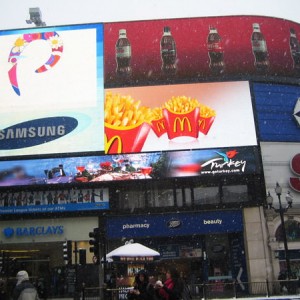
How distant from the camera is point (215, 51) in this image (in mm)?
32688

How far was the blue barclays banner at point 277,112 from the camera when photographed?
30609mm

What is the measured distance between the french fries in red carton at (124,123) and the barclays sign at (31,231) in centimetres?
619

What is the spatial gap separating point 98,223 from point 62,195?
316 centimetres

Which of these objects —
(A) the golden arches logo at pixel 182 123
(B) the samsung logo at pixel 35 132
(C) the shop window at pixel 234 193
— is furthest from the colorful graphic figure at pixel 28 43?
(C) the shop window at pixel 234 193

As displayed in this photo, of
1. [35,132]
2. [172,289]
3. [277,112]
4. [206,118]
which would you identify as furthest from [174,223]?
[172,289]

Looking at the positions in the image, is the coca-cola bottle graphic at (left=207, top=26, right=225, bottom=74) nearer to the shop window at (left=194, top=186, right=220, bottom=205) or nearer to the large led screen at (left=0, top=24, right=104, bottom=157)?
the large led screen at (left=0, top=24, right=104, bottom=157)

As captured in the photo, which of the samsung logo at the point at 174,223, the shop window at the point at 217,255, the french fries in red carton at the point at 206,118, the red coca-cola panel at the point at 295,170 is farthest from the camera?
the french fries in red carton at the point at 206,118

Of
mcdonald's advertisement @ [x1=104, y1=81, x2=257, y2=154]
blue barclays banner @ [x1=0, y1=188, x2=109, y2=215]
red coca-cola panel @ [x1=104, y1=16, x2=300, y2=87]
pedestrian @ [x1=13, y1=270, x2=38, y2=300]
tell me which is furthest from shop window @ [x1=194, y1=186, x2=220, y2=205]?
pedestrian @ [x1=13, y1=270, x2=38, y2=300]

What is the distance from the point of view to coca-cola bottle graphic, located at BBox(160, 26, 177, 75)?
105ft

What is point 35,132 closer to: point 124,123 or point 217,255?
point 124,123

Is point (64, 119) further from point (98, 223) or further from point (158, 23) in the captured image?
point (158, 23)

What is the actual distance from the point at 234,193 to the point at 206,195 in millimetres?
1891

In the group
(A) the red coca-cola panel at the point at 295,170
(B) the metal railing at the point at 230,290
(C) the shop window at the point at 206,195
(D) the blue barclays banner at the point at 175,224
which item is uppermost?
(A) the red coca-cola panel at the point at 295,170

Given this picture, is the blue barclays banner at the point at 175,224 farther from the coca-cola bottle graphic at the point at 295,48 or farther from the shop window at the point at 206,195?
the coca-cola bottle graphic at the point at 295,48
